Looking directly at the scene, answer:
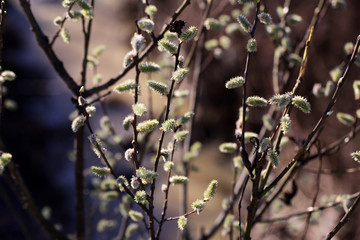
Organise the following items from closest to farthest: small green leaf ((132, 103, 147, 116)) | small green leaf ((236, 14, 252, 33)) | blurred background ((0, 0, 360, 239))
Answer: small green leaf ((132, 103, 147, 116)) < small green leaf ((236, 14, 252, 33)) < blurred background ((0, 0, 360, 239))

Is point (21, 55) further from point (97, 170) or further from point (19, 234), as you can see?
point (97, 170)

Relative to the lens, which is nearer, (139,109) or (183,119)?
(139,109)

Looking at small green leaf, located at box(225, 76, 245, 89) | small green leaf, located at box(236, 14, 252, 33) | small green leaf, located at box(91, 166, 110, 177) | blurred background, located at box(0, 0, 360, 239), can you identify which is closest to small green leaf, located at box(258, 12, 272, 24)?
small green leaf, located at box(236, 14, 252, 33)

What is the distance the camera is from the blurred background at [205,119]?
4.08m

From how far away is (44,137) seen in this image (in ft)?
16.4

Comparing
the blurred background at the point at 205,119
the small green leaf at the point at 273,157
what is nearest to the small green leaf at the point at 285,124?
the small green leaf at the point at 273,157

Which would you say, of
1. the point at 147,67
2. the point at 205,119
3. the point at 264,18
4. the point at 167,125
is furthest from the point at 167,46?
the point at 205,119

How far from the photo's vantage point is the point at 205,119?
6.32 meters

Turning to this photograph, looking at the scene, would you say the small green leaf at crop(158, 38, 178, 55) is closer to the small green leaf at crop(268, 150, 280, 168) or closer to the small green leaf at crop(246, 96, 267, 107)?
the small green leaf at crop(246, 96, 267, 107)

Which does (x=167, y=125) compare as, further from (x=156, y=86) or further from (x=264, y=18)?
(x=264, y=18)

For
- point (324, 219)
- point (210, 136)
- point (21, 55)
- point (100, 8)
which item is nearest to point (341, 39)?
point (324, 219)

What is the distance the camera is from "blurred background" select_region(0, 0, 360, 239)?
161 inches

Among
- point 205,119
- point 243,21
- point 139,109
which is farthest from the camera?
point 205,119

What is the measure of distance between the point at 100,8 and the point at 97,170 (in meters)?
11.0
